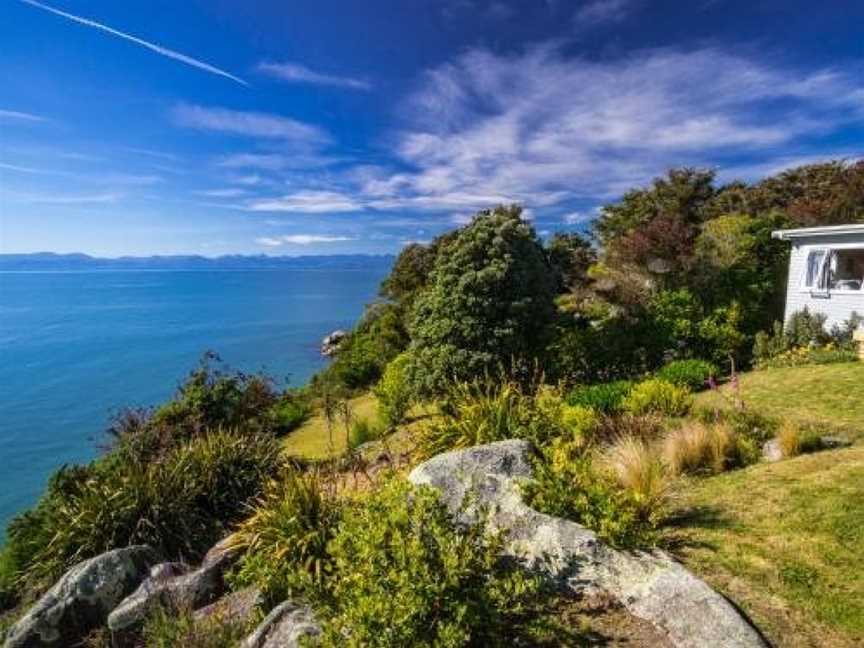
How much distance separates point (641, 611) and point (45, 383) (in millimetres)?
58379

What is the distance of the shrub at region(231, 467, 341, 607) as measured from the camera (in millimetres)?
6617

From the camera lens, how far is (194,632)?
5.86 meters

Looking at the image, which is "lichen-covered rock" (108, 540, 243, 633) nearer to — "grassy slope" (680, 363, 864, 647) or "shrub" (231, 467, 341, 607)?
"shrub" (231, 467, 341, 607)

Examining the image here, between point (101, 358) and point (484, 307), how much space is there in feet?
194

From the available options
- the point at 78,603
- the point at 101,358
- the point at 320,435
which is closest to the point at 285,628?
the point at 78,603

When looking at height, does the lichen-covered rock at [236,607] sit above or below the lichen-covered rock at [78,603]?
above

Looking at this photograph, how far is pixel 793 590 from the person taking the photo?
17.2 feet

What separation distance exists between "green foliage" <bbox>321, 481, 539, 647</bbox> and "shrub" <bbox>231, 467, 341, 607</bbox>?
1.54 m

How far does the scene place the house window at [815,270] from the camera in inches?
758

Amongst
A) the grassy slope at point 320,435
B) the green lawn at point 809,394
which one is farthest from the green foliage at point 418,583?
the grassy slope at point 320,435

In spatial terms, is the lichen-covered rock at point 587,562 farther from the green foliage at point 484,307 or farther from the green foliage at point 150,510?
the green foliage at point 484,307

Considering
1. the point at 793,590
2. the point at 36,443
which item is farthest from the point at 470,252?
the point at 36,443

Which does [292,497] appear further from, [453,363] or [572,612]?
[453,363]

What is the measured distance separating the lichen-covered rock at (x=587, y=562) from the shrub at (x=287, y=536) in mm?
1438
